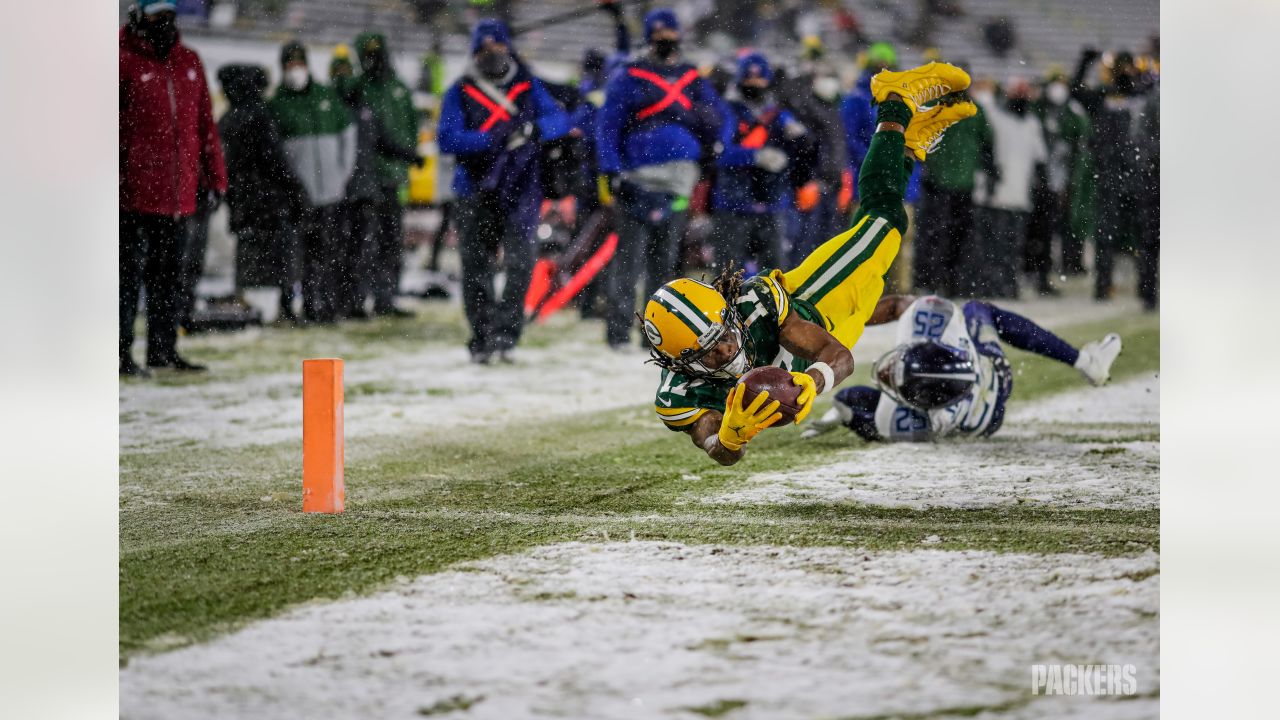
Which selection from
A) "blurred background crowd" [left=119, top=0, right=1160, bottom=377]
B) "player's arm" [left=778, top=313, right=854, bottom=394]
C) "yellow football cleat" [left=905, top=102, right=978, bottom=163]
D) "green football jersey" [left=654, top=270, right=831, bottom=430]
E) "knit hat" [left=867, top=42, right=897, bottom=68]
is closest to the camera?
"player's arm" [left=778, top=313, right=854, bottom=394]

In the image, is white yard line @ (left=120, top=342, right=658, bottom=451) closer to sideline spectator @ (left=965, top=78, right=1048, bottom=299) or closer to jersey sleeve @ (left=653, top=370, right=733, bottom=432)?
jersey sleeve @ (left=653, top=370, right=733, bottom=432)

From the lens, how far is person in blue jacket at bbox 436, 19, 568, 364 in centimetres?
700

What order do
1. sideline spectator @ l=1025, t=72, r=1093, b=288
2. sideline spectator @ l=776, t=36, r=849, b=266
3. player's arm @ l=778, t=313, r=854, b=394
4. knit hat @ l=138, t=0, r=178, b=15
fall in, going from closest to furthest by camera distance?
player's arm @ l=778, t=313, r=854, b=394
knit hat @ l=138, t=0, r=178, b=15
sideline spectator @ l=776, t=36, r=849, b=266
sideline spectator @ l=1025, t=72, r=1093, b=288

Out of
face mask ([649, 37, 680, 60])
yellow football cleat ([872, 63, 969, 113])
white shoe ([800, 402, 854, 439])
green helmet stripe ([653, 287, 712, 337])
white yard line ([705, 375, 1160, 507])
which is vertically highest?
face mask ([649, 37, 680, 60])

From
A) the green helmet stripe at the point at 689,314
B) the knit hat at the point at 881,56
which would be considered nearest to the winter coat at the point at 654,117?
the knit hat at the point at 881,56

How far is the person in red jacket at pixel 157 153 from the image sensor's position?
Answer: 21.1ft

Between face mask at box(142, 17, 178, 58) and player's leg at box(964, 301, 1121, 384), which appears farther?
face mask at box(142, 17, 178, 58)

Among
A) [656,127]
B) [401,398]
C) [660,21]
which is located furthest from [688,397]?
[660,21]

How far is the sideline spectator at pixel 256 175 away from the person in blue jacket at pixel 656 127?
2268 mm

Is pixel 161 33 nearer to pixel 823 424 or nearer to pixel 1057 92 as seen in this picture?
pixel 823 424

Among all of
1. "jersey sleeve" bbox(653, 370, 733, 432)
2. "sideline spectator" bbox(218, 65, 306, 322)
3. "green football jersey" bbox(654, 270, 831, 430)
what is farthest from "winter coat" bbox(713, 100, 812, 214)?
"jersey sleeve" bbox(653, 370, 733, 432)

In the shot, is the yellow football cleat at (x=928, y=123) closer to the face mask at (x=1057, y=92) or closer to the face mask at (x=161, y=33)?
the face mask at (x=161, y=33)

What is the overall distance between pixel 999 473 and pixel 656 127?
323 centimetres

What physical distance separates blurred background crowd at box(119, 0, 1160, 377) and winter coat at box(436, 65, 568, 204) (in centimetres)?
1
